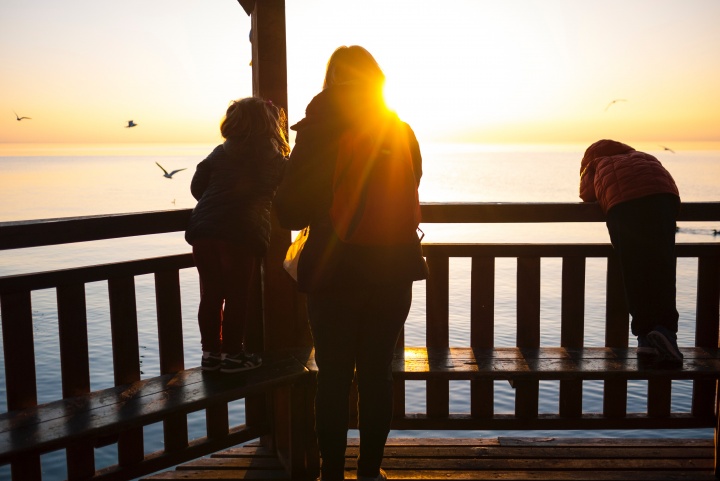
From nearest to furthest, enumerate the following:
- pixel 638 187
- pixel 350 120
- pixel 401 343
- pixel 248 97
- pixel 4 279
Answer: pixel 350 120 → pixel 4 279 → pixel 248 97 → pixel 638 187 → pixel 401 343

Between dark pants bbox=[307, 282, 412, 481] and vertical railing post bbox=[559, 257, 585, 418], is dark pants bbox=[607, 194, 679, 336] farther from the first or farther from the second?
dark pants bbox=[307, 282, 412, 481]

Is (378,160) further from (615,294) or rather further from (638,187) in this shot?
(615,294)

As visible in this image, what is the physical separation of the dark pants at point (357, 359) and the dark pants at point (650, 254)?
4.15 feet

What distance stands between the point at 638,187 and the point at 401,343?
1391mm

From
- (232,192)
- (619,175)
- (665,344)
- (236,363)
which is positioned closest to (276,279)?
(236,363)

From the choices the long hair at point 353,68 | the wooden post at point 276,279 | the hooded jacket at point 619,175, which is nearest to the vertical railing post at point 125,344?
the wooden post at point 276,279

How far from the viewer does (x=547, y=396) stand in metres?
9.81

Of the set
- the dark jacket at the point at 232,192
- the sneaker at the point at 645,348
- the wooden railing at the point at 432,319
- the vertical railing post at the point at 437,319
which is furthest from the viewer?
the vertical railing post at the point at 437,319

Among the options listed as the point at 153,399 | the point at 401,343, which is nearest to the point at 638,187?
the point at 401,343

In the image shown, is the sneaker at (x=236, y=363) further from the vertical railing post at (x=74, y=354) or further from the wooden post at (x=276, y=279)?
the vertical railing post at (x=74, y=354)

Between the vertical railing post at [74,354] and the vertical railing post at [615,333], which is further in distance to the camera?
the vertical railing post at [615,333]

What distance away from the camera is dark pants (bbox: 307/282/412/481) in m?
2.32

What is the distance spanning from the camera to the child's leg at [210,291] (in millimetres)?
2898

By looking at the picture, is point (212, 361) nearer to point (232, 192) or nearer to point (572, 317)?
point (232, 192)
